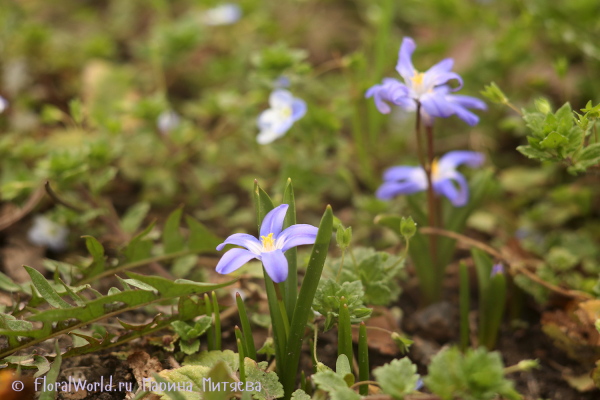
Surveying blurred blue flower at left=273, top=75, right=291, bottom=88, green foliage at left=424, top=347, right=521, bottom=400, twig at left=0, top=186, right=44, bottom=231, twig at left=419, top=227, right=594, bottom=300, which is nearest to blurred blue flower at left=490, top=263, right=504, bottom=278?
twig at left=419, top=227, right=594, bottom=300

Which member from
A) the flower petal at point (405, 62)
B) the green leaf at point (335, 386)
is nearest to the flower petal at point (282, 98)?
the flower petal at point (405, 62)

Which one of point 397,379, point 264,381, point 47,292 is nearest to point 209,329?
point 264,381

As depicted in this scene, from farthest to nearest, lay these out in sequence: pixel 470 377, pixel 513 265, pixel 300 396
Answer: pixel 513 265, pixel 300 396, pixel 470 377

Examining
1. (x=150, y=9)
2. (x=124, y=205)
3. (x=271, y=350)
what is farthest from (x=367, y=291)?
(x=150, y=9)

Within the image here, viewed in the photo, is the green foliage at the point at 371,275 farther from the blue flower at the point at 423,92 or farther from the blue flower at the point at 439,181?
the blue flower at the point at 423,92

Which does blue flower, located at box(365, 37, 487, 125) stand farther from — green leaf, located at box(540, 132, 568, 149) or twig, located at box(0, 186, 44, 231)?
twig, located at box(0, 186, 44, 231)

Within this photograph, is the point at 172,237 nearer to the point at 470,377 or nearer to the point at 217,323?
Answer: the point at 217,323

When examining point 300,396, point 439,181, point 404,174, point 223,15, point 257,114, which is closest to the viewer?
point 300,396
